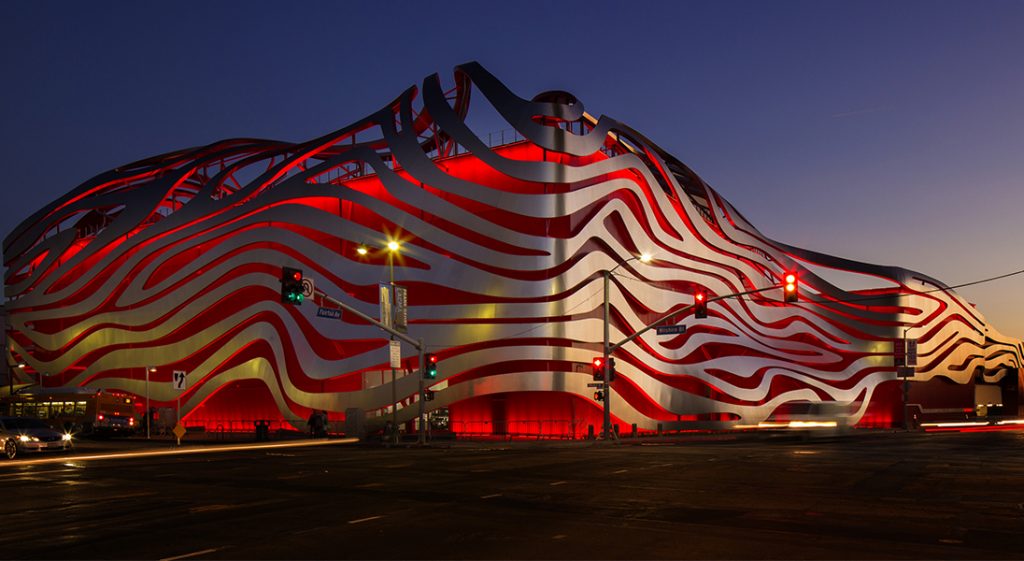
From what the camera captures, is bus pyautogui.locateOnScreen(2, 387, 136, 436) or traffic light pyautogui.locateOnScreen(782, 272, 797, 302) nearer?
traffic light pyautogui.locateOnScreen(782, 272, 797, 302)

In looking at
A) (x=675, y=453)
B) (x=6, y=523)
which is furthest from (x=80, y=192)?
(x=6, y=523)

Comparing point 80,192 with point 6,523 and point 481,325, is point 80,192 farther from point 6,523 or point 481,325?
point 6,523

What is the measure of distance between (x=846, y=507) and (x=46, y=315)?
74.6m

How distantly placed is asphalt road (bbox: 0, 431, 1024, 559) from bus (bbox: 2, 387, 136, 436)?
1133 inches

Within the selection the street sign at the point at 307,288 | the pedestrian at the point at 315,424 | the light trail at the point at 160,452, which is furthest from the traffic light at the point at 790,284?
the pedestrian at the point at 315,424

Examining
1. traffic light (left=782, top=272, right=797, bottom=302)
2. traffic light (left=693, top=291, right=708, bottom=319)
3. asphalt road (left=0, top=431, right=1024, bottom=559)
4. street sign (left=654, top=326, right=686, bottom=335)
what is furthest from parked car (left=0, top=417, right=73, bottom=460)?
traffic light (left=782, top=272, right=797, bottom=302)

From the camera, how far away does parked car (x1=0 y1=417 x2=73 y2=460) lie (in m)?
32.7

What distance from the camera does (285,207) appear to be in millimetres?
61875

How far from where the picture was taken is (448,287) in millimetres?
54250

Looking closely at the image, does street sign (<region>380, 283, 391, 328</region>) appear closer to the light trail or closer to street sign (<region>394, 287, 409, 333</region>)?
street sign (<region>394, 287, 409, 333</region>)

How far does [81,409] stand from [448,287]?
2583 cm

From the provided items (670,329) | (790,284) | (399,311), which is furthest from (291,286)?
(670,329)

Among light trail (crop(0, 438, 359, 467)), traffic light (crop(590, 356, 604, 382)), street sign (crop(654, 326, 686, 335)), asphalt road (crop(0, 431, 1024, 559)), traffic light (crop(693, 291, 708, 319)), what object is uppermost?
traffic light (crop(693, 291, 708, 319))

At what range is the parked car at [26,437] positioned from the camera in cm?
3266
